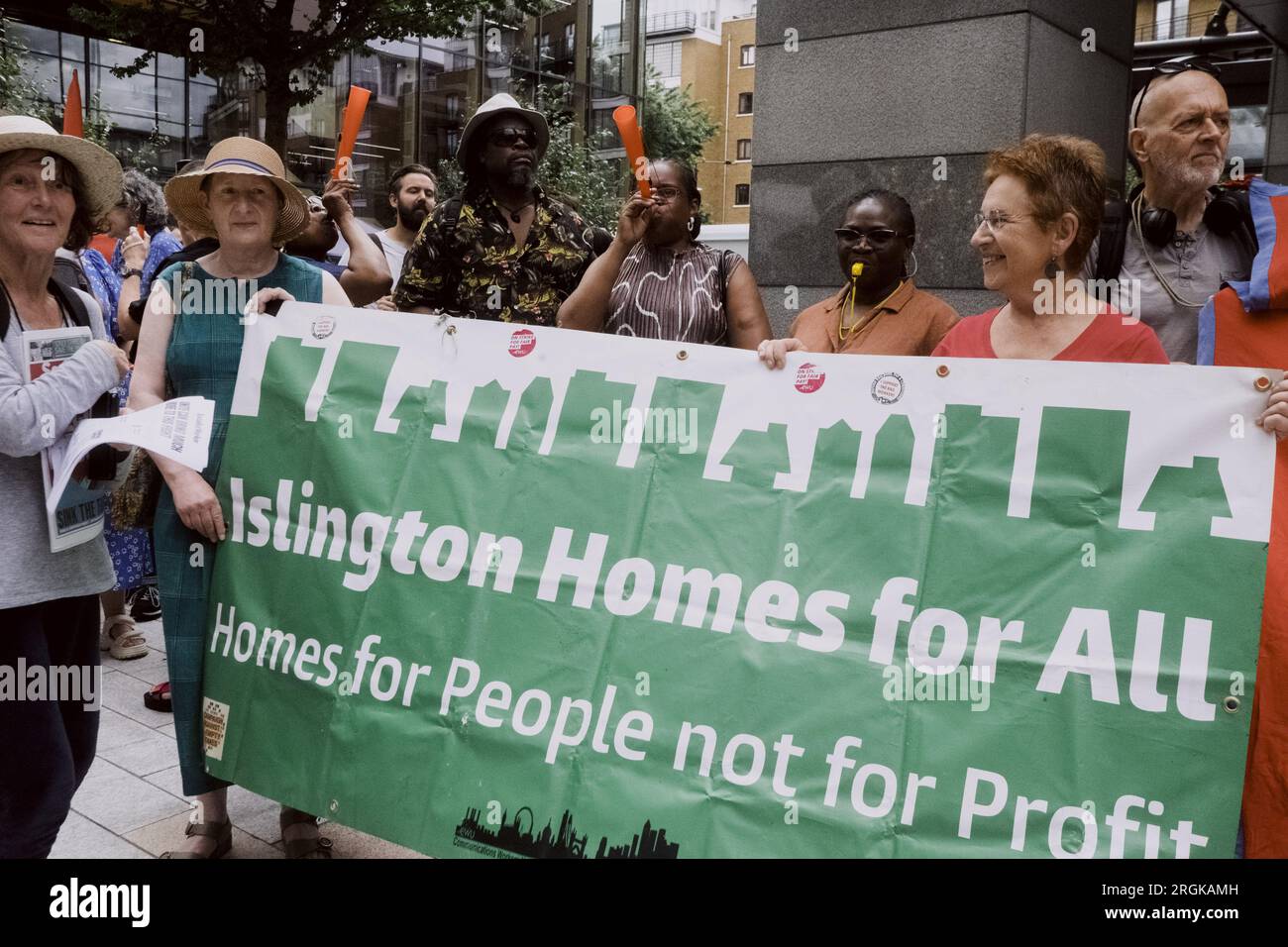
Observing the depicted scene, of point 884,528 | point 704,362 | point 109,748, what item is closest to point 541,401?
point 704,362

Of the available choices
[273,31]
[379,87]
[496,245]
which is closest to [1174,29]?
[379,87]

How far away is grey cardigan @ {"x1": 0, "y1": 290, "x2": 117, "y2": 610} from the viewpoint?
8.92 feet

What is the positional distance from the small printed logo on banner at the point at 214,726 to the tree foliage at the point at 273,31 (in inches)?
334

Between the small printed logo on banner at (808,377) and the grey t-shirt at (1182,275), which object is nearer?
the small printed logo on banner at (808,377)

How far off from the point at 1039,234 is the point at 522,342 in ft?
4.70

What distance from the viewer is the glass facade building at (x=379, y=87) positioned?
20.0 meters

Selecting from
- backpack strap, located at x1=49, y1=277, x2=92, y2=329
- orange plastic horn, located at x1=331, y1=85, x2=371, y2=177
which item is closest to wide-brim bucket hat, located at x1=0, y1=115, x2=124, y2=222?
backpack strap, located at x1=49, y1=277, x2=92, y2=329

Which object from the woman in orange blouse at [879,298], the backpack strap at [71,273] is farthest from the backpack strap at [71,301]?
the woman in orange blouse at [879,298]

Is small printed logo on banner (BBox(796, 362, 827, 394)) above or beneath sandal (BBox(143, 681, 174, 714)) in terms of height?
above

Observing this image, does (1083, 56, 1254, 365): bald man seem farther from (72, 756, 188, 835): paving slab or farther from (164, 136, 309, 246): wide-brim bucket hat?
(72, 756, 188, 835): paving slab

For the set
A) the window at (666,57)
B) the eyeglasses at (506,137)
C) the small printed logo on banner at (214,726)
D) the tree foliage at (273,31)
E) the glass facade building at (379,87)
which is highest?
the window at (666,57)

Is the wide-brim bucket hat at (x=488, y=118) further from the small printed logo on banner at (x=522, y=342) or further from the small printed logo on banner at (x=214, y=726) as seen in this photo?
the small printed logo on banner at (x=214, y=726)

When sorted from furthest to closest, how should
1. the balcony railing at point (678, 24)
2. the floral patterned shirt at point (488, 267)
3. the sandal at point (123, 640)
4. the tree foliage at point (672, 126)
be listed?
the balcony railing at point (678, 24), the tree foliage at point (672, 126), the sandal at point (123, 640), the floral patterned shirt at point (488, 267)

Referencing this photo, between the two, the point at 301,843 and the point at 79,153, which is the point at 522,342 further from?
the point at 301,843
